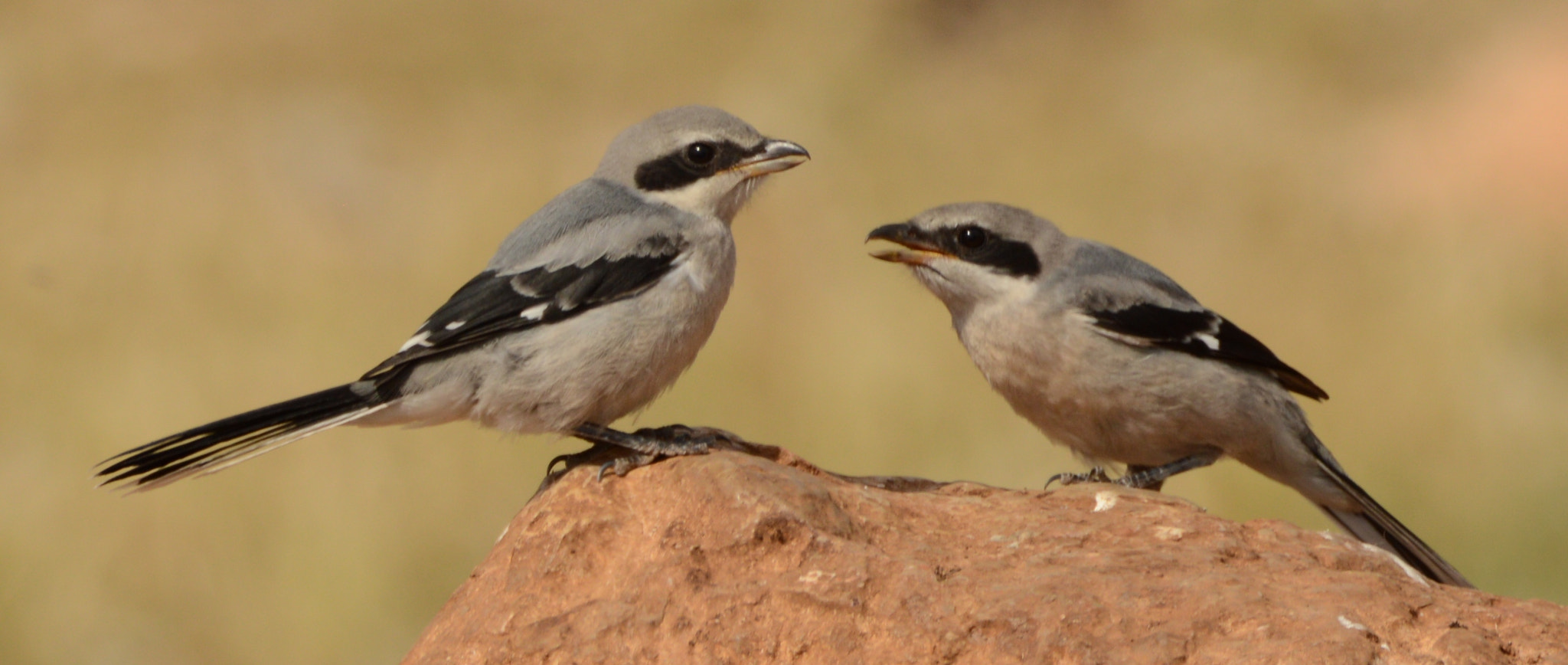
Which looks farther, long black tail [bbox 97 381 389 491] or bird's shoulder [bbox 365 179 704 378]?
bird's shoulder [bbox 365 179 704 378]

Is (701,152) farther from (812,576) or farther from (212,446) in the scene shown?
(812,576)

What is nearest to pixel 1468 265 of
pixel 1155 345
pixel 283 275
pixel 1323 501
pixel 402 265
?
pixel 1323 501

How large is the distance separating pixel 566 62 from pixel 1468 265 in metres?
6.22

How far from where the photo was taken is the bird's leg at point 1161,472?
5.04m

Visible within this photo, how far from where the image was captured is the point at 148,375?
24.2 feet

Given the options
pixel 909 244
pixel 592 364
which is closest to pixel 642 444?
pixel 592 364

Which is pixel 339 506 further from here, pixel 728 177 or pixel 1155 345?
pixel 1155 345

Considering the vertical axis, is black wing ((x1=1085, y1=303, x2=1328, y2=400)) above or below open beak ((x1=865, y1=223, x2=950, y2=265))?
below

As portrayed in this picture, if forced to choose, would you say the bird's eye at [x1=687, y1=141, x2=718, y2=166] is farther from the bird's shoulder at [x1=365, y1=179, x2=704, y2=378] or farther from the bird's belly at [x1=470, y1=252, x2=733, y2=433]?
the bird's belly at [x1=470, y1=252, x2=733, y2=433]

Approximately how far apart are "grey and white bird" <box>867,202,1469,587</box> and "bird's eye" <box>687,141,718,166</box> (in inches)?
29.5

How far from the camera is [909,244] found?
208 inches

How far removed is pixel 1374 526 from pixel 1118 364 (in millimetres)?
1252

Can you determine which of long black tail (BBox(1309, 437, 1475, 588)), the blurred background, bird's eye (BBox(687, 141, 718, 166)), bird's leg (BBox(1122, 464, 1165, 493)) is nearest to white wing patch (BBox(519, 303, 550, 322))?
bird's eye (BBox(687, 141, 718, 166))

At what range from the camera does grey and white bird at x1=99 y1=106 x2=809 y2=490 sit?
397 centimetres
